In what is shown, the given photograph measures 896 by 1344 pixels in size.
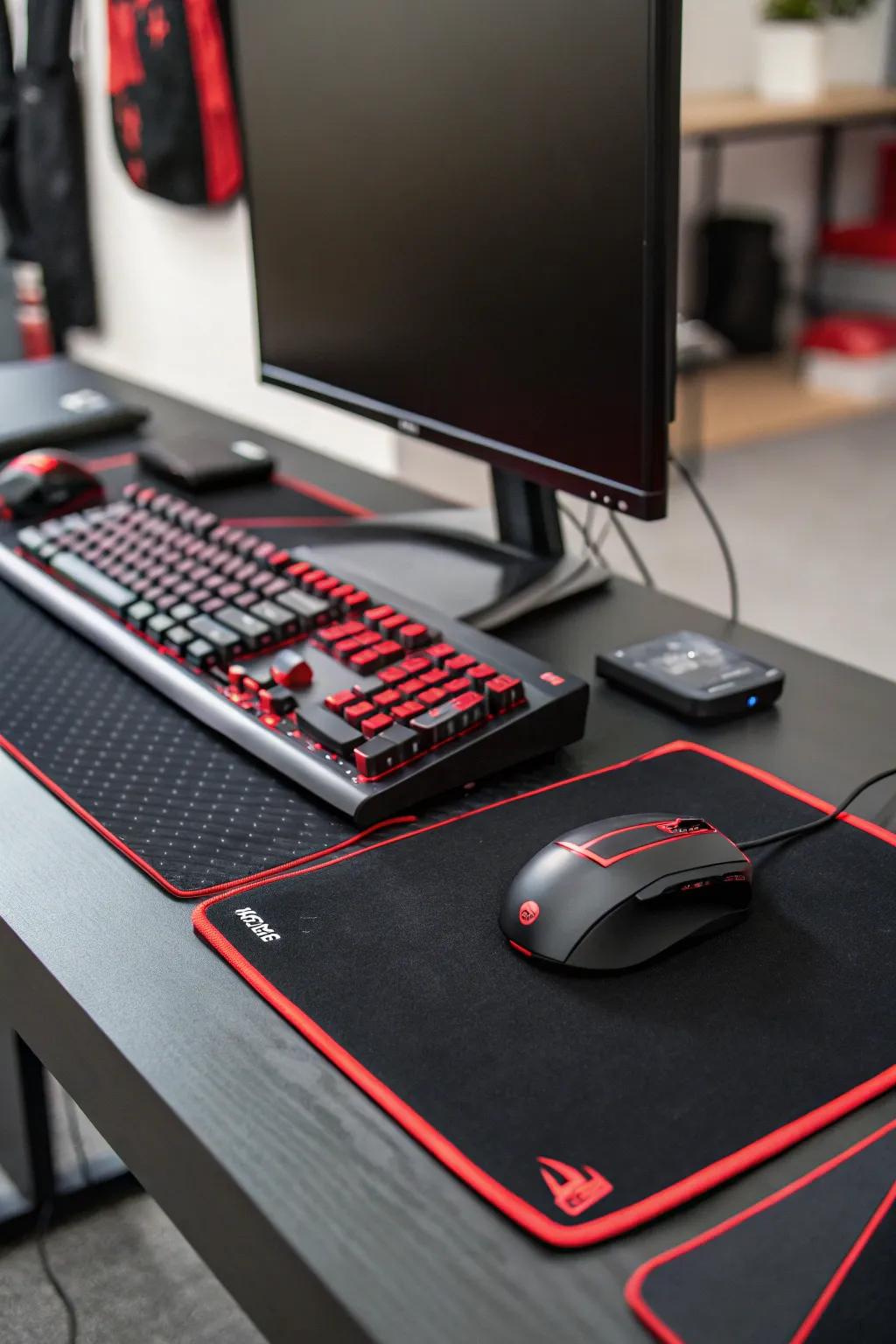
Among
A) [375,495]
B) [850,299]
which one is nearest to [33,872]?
[375,495]

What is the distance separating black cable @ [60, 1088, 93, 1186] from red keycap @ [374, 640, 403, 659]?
0.80 meters

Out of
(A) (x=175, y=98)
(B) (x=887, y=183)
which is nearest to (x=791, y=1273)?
(A) (x=175, y=98)

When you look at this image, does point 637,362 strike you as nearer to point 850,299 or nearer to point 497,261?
point 497,261

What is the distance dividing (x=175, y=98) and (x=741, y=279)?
6.22 ft

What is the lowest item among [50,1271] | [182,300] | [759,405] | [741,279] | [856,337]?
[50,1271]

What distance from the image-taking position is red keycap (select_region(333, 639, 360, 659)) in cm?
83

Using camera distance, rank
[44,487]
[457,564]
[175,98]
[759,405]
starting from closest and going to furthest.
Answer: [457,564]
[44,487]
[175,98]
[759,405]

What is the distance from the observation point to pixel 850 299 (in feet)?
13.9

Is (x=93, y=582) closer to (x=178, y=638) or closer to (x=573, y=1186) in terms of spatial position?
(x=178, y=638)

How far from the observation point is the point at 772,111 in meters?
3.35

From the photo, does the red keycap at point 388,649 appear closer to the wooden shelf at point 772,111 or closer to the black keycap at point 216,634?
the black keycap at point 216,634

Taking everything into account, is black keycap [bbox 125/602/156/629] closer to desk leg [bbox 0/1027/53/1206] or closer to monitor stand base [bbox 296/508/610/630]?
monitor stand base [bbox 296/508/610/630]

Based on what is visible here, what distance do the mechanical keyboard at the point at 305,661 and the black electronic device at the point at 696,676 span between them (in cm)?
8

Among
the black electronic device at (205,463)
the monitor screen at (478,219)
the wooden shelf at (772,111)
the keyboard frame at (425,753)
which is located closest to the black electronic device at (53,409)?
the black electronic device at (205,463)
